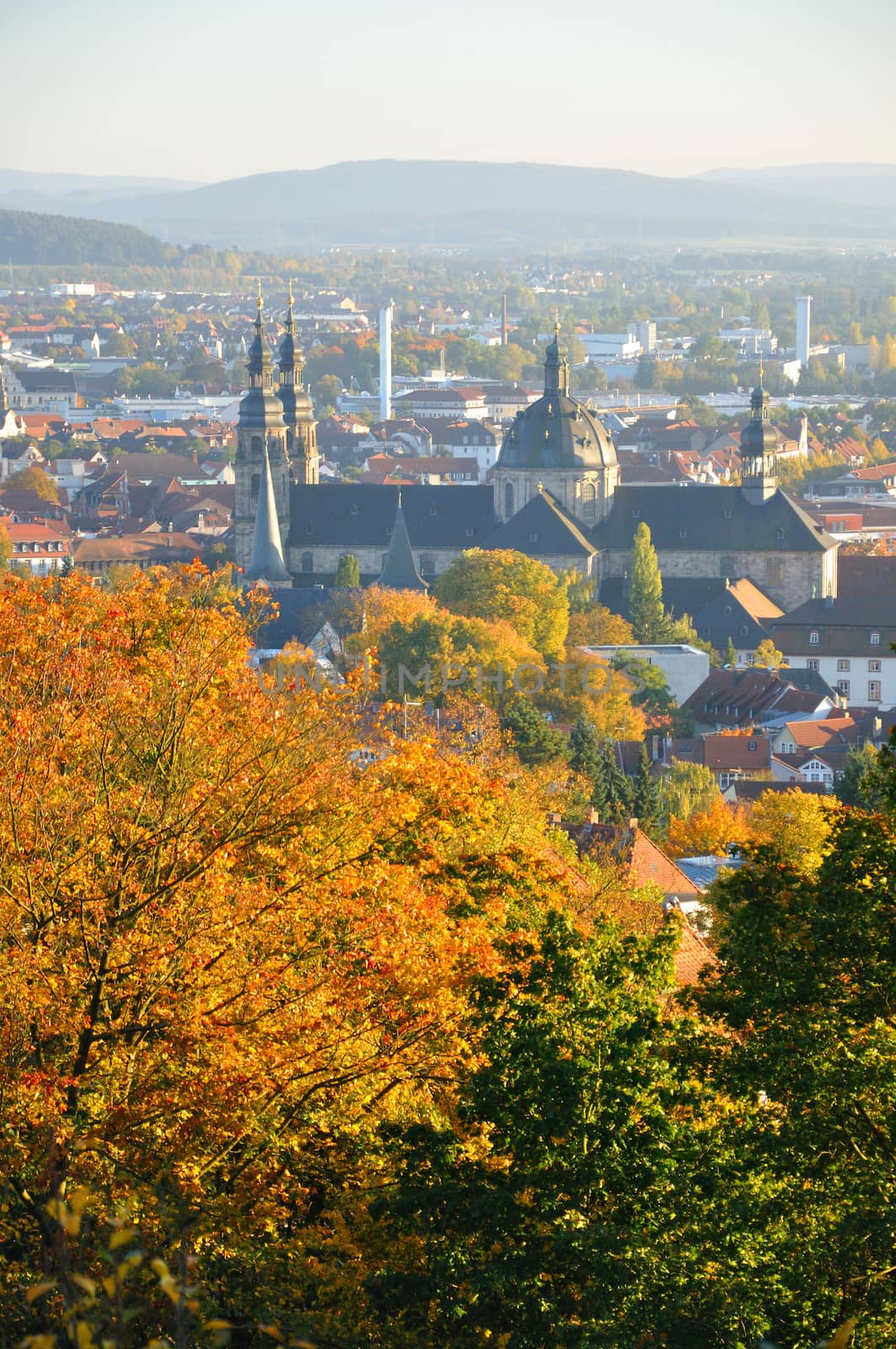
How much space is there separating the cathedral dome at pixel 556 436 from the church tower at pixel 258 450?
9.44 m

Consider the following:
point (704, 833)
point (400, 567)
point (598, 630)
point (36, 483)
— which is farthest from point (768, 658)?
point (36, 483)

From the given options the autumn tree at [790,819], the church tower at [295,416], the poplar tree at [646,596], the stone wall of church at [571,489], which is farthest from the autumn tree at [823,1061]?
the church tower at [295,416]

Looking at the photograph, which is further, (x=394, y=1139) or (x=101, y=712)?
(x=101, y=712)

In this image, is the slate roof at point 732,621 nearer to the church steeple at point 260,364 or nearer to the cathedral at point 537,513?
the cathedral at point 537,513

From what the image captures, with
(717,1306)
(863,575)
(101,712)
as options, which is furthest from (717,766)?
(717,1306)

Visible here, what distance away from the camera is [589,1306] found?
1606 cm

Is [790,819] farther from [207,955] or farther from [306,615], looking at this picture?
[306,615]

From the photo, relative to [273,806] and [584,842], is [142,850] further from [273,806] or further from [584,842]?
[584,842]

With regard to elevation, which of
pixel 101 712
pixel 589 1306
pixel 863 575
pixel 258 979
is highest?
pixel 101 712

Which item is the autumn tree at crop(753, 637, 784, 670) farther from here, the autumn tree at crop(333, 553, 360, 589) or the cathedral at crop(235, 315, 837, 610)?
the autumn tree at crop(333, 553, 360, 589)

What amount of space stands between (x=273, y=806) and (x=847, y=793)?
35.2 m

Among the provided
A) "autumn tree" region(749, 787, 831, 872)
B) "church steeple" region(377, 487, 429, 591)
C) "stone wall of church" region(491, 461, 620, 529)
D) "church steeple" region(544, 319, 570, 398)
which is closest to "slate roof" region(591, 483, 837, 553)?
"stone wall of church" region(491, 461, 620, 529)

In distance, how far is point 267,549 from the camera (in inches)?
4016

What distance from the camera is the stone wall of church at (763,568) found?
332 feet
